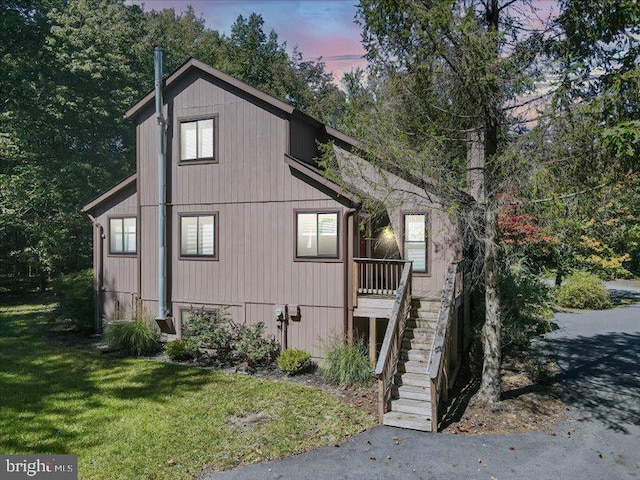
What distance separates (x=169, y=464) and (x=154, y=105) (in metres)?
10.8

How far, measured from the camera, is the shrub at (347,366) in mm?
10125

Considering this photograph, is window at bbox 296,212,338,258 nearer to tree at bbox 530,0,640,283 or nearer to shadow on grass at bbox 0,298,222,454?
shadow on grass at bbox 0,298,222,454

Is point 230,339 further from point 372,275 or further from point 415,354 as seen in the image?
point 415,354

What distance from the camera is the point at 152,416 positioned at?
27.7 feet

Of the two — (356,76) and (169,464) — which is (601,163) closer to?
(356,76)

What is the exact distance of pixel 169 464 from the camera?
21.9ft

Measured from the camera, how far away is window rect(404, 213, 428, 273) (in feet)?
38.1

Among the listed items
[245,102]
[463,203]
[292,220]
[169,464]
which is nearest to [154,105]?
[245,102]

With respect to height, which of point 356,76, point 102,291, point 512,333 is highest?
point 356,76

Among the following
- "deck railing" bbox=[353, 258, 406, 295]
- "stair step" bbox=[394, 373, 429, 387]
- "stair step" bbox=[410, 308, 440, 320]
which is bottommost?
"stair step" bbox=[394, 373, 429, 387]

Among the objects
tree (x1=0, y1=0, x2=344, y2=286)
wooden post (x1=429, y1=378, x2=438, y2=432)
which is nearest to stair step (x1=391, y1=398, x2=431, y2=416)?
wooden post (x1=429, y1=378, x2=438, y2=432)

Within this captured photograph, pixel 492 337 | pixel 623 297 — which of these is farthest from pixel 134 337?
pixel 623 297

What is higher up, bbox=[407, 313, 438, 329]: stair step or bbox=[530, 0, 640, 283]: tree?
bbox=[530, 0, 640, 283]: tree

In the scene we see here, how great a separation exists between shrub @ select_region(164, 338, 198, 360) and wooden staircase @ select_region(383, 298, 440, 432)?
18.9 feet
